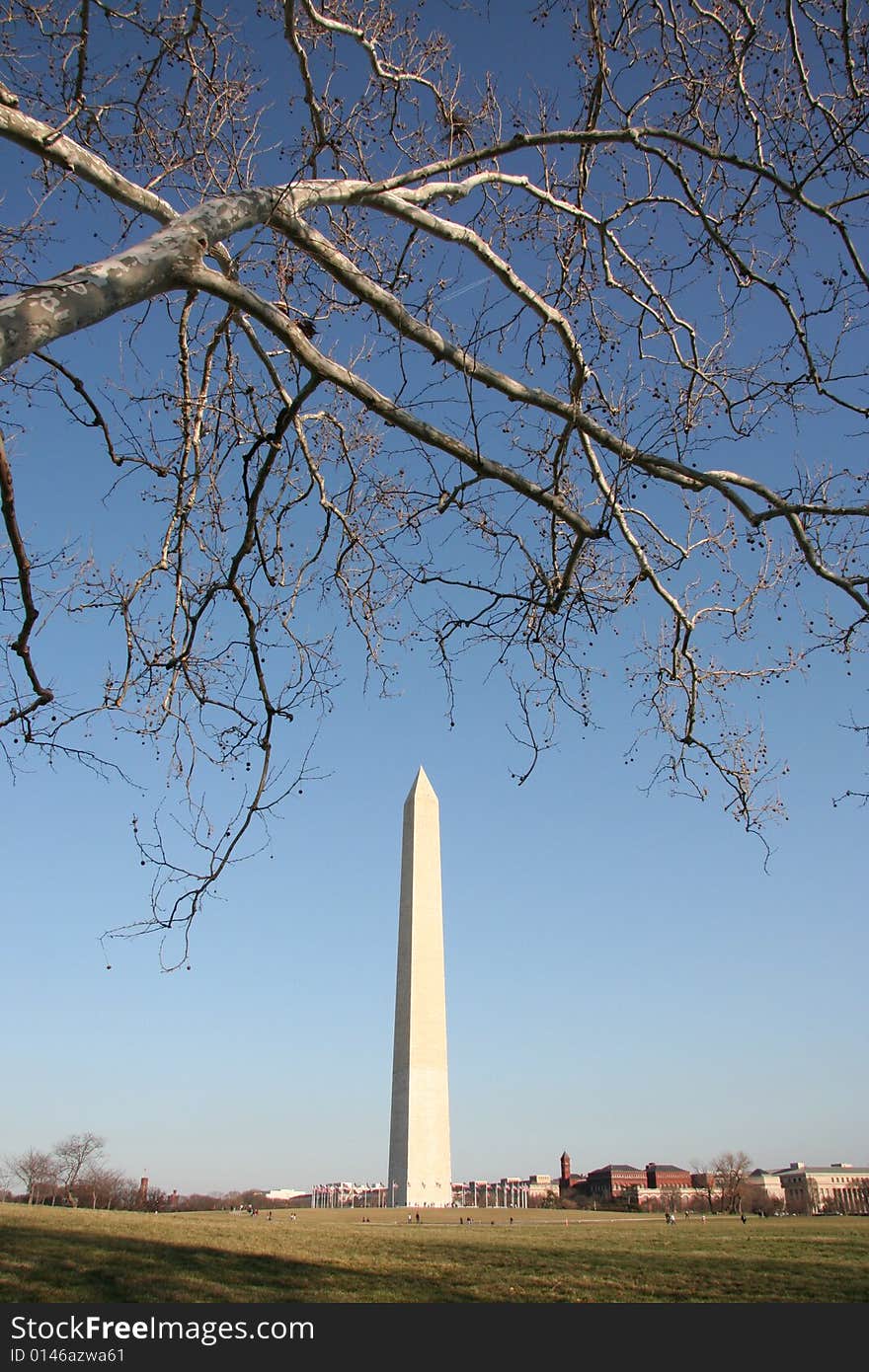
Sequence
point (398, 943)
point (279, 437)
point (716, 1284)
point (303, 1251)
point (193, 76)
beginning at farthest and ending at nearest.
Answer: point (398, 943)
point (303, 1251)
point (716, 1284)
point (193, 76)
point (279, 437)

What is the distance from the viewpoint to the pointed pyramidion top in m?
33.2

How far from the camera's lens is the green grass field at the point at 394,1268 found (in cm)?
897

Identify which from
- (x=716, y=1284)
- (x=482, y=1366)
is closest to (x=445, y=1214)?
(x=716, y=1284)

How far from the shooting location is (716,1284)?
10242 mm

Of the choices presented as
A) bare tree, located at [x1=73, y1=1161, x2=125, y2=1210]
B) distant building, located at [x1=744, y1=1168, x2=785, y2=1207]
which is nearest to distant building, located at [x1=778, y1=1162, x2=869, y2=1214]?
distant building, located at [x1=744, y1=1168, x2=785, y2=1207]

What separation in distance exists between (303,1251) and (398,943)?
20.4 meters

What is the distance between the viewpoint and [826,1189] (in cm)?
8700

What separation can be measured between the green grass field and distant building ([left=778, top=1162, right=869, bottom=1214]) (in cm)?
6478

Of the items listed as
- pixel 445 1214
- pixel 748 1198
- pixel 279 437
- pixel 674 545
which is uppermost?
pixel 674 545

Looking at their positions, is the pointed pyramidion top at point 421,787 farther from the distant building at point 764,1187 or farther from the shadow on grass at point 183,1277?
the distant building at point 764,1187

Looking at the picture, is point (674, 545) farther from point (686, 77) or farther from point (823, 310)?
point (686, 77)

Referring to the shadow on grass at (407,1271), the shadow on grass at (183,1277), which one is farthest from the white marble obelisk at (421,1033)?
the shadow on grass at (183,1277)

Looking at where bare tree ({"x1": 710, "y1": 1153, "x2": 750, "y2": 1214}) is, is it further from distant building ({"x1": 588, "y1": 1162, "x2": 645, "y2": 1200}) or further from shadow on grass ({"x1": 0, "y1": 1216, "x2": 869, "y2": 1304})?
shadow on grass ({"x1": 0, "y1": 1216, "x2": 869, "y2": 1304})

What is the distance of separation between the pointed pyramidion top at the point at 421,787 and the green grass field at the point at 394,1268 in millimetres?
17708
